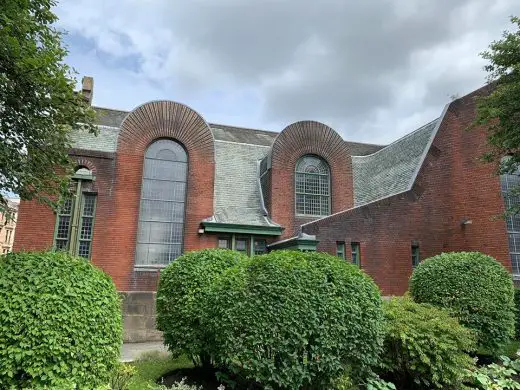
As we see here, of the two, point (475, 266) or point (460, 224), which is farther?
point (460, 224)

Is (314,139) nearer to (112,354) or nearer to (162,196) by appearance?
(162,196)

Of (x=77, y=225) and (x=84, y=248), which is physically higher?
(x=77, y=225)

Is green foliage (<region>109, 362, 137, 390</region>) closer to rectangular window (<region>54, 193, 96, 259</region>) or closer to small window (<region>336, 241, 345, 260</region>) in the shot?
rectangular window (<region>54, 193, 96, 259</region>)

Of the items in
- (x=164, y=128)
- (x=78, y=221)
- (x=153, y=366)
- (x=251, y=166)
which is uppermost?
(x=164, y=128)

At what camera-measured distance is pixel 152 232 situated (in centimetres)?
1571

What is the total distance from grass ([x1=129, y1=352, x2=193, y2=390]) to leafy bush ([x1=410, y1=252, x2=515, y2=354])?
6.28m

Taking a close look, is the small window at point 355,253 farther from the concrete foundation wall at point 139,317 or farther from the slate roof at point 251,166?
the concrete foundation wall at point 139,317

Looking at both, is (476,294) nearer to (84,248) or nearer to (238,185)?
(238,185)

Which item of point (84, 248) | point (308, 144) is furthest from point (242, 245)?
point (84, 248)

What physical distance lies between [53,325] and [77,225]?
10667 mm

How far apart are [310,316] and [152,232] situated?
36.5 ft

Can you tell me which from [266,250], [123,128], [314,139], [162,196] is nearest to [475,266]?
[266,250]

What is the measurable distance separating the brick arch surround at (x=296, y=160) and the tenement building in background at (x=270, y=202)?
0.05 m

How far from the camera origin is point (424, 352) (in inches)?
283
